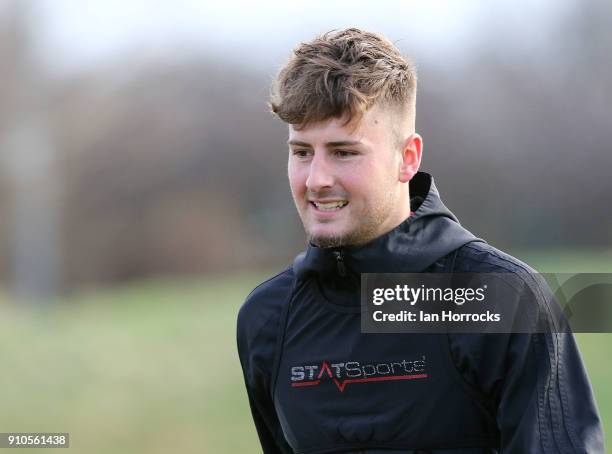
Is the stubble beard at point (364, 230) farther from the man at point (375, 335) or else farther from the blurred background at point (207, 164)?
the blurred background at point (207, 164)

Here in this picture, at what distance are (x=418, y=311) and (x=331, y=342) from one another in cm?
28

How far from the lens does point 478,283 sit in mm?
3016

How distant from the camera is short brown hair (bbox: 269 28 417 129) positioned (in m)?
3.08

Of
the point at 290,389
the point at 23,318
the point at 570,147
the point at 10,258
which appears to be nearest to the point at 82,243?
the point at 10,258

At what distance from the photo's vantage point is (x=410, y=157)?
324 cm

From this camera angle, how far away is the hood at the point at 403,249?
3.10 meters

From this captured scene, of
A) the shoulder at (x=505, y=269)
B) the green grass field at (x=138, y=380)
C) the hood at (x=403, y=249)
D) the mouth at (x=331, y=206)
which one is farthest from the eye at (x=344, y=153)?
the green grass field at (x=138, y=380)

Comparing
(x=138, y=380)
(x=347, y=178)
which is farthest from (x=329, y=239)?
(x=138, y=380)

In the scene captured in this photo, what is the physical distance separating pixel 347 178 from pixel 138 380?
10620mm

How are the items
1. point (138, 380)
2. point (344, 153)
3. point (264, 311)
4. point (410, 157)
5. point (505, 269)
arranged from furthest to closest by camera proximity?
1. point (138, 380)
2. point (264, 311)
3. point (410, 157)
4. point (344, 153)
5. point (505, 269)

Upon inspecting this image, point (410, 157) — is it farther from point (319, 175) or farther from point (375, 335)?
point (375, 335)

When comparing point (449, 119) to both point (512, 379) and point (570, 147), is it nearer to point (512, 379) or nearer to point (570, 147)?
point (570, 147)

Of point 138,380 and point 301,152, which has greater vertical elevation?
point 301,152

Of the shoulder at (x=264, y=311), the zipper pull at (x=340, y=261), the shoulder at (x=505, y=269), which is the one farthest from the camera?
the shoulder at (x=264, y=311)
